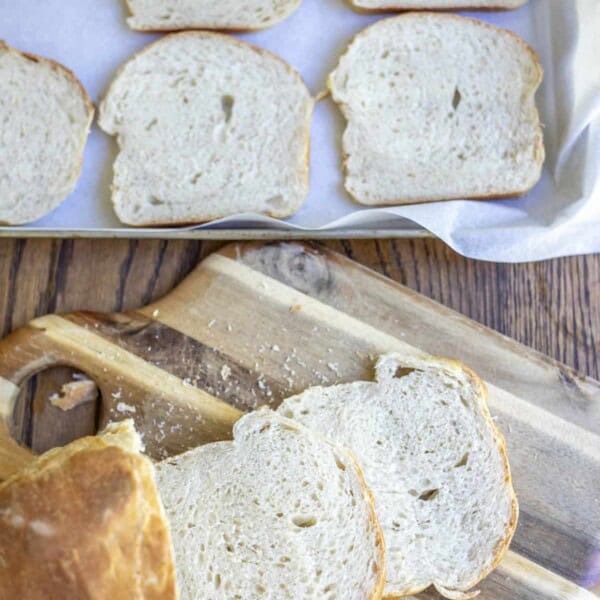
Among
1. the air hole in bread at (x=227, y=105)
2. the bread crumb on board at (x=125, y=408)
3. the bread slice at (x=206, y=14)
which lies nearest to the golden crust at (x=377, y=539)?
the bread crumb on board at (x=125, y=408)

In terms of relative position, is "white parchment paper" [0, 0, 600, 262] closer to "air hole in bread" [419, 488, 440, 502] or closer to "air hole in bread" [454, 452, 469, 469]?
"air hole in bread" [454, 452, 469, 469]

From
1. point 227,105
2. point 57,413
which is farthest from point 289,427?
point 227,105

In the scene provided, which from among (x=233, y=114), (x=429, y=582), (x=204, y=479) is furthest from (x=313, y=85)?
(x=429, y=582)

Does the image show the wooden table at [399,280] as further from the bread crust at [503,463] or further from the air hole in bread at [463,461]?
the air hole in bread at [463,461]

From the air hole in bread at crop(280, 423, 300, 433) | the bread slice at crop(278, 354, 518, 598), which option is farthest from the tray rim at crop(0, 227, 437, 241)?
the air hole in bread at crop(280, 423, 300, 433)

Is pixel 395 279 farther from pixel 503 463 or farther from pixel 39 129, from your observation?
pixel 39 129
